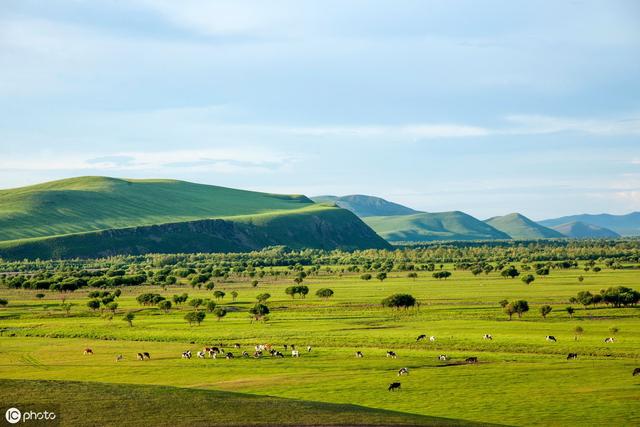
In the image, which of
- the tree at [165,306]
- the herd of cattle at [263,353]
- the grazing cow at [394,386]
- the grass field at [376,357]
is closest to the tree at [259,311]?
the grass field at [376,357]

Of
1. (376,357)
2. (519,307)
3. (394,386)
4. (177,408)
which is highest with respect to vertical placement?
(519,307)

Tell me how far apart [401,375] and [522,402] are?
12.4 m

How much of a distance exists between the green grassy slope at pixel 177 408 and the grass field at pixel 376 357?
450 millimetres

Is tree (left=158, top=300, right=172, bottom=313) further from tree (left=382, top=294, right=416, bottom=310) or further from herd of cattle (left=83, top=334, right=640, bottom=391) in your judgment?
herd of cattle (left=83, top=334, right=640, bottom=391)

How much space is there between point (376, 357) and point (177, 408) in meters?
27.7

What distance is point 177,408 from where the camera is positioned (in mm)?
42750

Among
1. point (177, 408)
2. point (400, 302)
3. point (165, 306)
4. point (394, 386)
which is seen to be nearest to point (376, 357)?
point (394, 386)

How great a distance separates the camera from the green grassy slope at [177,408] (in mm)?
40125

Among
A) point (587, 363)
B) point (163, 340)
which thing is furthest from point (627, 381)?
point (163, 340)

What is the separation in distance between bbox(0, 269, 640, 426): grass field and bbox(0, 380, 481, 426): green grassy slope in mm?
450

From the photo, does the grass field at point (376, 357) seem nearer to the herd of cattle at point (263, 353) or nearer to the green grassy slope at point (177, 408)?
the green grassy slope at point (177, 408)

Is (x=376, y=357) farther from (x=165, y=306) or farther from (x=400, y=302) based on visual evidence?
(x=165, y=306)

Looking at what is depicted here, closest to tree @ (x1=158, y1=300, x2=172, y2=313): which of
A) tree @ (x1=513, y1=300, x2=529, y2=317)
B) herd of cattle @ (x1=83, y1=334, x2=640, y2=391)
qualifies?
herd of cattle @ (x1=83, y1=334, x2=640, y2=391)

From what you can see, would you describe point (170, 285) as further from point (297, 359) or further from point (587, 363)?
point (587, 363)
